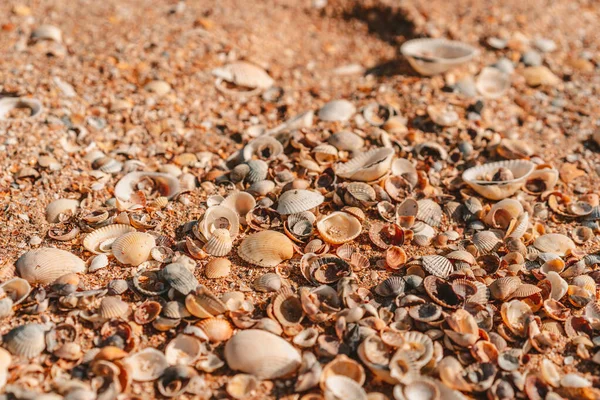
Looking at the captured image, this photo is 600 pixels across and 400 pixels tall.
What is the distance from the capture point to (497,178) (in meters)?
3.57

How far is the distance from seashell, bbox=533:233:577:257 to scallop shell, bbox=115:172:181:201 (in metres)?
2.21

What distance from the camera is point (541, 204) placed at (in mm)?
3557

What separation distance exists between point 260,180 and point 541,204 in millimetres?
1820

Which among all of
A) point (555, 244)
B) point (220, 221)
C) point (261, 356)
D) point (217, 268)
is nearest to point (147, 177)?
point (220, 221)

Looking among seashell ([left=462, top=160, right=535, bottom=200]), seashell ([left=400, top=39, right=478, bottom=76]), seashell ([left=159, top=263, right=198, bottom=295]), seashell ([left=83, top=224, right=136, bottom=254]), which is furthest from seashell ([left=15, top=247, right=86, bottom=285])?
seashell ([left=400, top=39, right=478, bottom=76])

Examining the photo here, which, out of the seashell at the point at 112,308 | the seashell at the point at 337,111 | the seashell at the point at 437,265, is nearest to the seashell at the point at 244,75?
the seashell at the point at 337,111

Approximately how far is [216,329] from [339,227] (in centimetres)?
100

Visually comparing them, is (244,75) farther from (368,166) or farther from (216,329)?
(216,329)

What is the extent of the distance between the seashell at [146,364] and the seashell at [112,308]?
25 cm

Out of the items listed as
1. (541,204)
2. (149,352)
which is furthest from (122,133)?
(541,204)

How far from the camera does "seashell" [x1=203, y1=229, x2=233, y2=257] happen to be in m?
3.04

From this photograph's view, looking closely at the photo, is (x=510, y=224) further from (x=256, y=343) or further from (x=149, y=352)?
(x=149, y=352)

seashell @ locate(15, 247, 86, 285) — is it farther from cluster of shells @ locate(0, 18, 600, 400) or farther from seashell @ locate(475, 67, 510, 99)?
seashell @ locate(475, 67, 510, 99)

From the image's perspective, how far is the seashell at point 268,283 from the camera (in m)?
2.85
